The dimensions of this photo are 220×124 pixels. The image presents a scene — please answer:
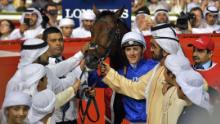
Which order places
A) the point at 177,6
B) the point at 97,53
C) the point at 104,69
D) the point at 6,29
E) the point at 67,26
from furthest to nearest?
the point at 177,6 → the point at 6,29 → the point at 67,26 → the point at 97,53 → the point at 104,69

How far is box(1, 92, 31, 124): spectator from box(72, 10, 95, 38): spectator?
6.97 meters

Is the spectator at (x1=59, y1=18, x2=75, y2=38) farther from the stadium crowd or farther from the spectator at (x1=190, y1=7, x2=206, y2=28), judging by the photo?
the stadium crowd

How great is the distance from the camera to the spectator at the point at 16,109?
19.5 ft

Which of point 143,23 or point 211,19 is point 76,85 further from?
point 211,19

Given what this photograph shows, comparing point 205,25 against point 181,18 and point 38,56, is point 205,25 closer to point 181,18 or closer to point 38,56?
point 181,18

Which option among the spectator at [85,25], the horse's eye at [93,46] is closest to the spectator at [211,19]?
the spectator at [85,25]

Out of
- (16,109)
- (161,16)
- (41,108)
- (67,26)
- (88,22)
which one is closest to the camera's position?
(16,109)

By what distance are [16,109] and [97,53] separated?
232 centimetres

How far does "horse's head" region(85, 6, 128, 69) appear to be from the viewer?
8333mm

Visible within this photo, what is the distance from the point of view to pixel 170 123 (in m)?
6.59

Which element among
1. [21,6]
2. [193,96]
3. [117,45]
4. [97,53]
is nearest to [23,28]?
[21,6]

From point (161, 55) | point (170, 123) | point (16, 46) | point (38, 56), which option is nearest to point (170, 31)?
point (161, 55)

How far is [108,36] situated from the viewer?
8531mm

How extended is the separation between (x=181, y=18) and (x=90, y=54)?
18.1 ft
